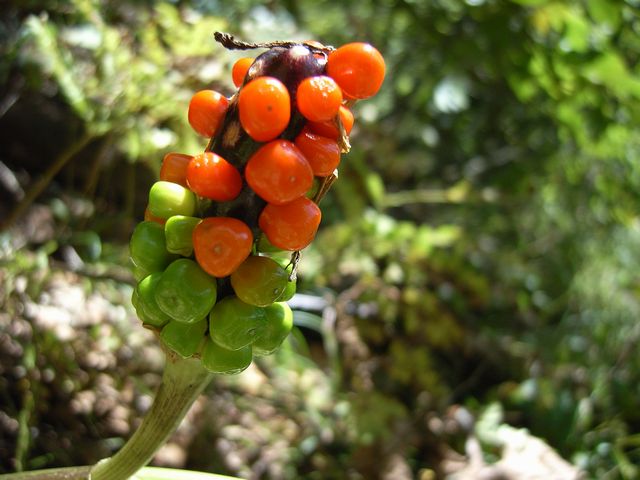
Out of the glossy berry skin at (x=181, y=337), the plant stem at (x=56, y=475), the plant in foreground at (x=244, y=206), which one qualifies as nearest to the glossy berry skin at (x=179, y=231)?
the plant in foreground at (x=244, y=206)

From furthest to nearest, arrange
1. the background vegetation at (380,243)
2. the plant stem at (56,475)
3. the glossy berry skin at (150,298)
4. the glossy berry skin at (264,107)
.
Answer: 1. the background vegetation at (380,243)
2. the plant stem at (56,475)
3. the glossy berry skin at (150,298)
4. the glossy berry skin at (264,107)

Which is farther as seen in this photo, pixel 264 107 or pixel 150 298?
pixel 150 298

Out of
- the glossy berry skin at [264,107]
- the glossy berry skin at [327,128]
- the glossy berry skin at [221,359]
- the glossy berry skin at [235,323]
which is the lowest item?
the glossy berry skin at [221,359]

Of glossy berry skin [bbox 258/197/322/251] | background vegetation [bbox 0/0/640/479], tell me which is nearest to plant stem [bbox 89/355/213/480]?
glossy berry skin [bbox 258/197/322/251]

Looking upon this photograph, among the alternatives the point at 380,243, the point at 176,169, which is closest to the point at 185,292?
the point at 176,169

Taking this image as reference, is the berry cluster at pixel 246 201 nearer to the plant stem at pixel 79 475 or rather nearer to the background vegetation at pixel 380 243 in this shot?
the plant stem at pixel 79 475

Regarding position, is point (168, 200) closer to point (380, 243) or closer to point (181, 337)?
point (181, 337)

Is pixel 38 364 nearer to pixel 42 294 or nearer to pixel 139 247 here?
pixel 42 294
